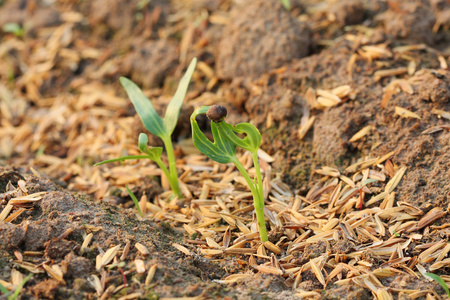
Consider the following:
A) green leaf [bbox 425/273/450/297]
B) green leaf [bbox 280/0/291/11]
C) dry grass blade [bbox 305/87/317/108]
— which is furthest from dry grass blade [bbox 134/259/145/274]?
green leaf [bbox 280/0/291/11]

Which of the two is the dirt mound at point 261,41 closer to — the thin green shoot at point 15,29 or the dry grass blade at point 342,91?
the dry grass blade at point 342,91

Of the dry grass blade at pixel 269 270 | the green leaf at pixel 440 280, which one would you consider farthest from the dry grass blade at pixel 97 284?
the green leaf at pixel 440 280

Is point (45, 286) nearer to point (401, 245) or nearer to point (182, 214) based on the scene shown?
point (182, 214)

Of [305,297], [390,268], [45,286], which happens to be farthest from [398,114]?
[45,286]

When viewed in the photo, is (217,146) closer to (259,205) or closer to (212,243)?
(259,205)

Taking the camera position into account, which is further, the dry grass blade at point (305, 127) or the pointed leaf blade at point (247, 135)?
the dry grass blade at point (305, 127)

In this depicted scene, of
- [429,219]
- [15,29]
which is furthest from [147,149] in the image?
[15,29]
